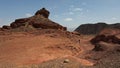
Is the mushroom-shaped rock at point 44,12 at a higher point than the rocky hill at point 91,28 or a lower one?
higher

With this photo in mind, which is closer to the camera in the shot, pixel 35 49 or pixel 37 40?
pixel 35 49

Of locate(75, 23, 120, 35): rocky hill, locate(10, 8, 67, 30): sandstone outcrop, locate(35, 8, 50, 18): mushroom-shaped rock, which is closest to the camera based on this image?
locate(10, 8, 67, 30): sandstone outcrop

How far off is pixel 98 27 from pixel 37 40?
36541 millimetres

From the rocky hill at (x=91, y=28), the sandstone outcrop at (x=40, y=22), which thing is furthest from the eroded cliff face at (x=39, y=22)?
the rocky hill at (x=91, y=28)

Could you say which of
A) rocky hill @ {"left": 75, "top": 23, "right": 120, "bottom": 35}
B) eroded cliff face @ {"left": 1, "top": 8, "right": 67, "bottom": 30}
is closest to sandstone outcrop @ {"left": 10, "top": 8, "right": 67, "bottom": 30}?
eroded cliff face @ {"left": 1, "top": 8, "right": 67, "bottom": 30}

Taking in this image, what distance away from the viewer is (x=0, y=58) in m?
20.6

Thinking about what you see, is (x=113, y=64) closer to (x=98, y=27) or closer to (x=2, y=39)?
(x=2, y=39)

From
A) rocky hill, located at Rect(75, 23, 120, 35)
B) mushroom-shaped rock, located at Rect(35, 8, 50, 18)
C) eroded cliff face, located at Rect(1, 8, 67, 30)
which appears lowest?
rocky hill, located at Rect(75, 23, 120, 35)

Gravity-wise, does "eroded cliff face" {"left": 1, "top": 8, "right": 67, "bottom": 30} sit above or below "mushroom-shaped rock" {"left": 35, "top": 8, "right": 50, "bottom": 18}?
below

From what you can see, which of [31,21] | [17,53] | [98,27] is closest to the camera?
[17,53]

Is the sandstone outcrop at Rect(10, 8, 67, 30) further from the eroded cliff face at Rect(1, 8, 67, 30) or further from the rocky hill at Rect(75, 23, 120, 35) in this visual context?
the rocky hill at Rect(75, 23, 120, 35)

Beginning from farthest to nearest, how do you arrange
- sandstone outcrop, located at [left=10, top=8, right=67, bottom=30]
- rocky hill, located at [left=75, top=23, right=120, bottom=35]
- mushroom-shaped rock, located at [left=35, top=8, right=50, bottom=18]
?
rocky hill, located at [left=75, top=23, right=120, bottom=35]
mushroom-shaped rock, located at [left=35, top=8, right=50, bottom=18]
sandstone outcrop, located at [left=10, top=8, right=67, bottom=30]

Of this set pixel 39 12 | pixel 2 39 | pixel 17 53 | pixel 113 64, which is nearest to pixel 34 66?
pixel 113 64

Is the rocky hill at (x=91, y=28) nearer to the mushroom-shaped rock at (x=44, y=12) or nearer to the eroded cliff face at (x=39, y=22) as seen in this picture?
the mushroom-shaped rock at (x=44, y=12)
